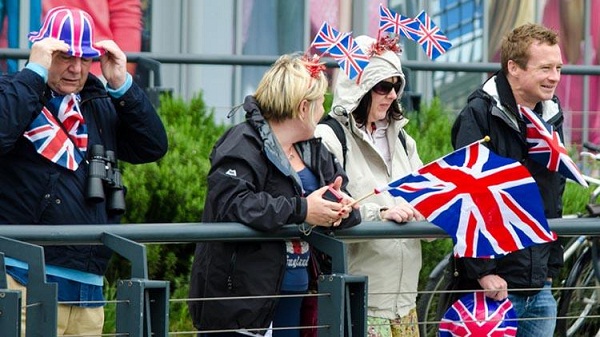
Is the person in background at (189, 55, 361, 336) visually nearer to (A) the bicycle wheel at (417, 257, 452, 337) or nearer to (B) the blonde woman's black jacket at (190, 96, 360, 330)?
(B) the blonde woman's black jacket at (190, 96, 360, 330)

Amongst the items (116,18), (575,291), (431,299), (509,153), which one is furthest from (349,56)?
(116,18)

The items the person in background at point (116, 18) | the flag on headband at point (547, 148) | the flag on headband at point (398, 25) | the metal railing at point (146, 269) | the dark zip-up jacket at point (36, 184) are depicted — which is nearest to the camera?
the metal railing at point (146, 269)

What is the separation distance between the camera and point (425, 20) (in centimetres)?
791

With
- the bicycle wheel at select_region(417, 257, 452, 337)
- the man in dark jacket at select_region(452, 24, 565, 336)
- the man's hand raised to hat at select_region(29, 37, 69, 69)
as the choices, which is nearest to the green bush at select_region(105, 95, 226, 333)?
the bicycle wheel at select_region(417, 257, 452, 337)

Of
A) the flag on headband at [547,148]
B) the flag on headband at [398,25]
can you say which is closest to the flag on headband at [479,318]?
the flag on headband at [547,148]

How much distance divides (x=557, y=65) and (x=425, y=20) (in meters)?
0.73

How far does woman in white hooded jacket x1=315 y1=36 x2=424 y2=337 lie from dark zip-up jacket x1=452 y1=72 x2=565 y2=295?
0.29 metres

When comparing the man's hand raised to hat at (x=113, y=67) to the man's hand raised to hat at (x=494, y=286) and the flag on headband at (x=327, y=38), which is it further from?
the man's hand raised to hat at (x=494, y=286)

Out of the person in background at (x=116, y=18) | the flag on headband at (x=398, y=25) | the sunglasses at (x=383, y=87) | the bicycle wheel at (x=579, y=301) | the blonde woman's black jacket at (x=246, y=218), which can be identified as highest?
the person in background at (x=116, y=18)

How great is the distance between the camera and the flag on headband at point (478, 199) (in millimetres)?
6742

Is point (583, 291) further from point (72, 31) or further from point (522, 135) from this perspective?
point (72, 31)

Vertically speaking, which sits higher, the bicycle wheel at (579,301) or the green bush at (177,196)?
the green bush at (177,196)

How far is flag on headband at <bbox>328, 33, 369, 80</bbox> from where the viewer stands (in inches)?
288

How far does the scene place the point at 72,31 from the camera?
6.84m
